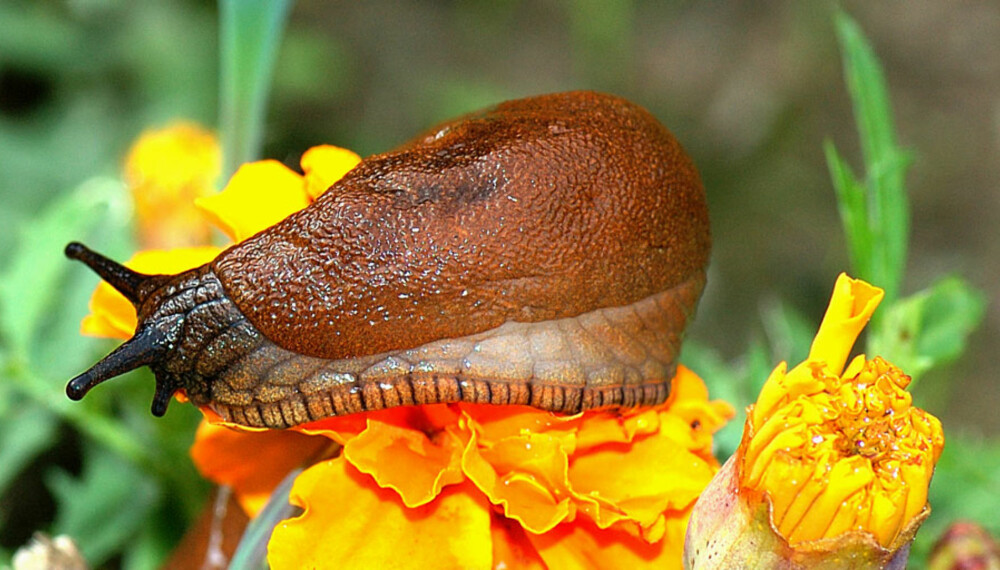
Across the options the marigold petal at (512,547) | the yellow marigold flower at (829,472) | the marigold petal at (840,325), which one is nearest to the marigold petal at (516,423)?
the marigold petal at (512,547)

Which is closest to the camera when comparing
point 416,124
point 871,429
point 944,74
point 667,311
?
point 871,429

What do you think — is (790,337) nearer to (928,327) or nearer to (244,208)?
(928,327)

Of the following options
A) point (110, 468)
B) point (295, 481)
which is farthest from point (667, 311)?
point (110, 468)

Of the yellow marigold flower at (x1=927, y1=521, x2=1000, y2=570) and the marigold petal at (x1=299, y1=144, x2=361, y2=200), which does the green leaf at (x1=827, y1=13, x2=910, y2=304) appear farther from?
the marigold petal at (x1=299, y1=144, x2=361, y2=200)

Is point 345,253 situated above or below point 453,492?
above

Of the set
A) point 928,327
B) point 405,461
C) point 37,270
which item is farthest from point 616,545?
point 37,270

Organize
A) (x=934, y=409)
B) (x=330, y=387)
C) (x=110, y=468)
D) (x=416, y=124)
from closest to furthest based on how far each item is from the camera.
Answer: (x=330, y=387) → (x=110, y=468) → (x=934, y=409) → (x=416, y=124)

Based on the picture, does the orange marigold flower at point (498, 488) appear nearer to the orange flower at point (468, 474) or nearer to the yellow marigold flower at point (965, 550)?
the orange flower at point (468, 474)

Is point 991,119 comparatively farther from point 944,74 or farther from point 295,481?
point 295,481
